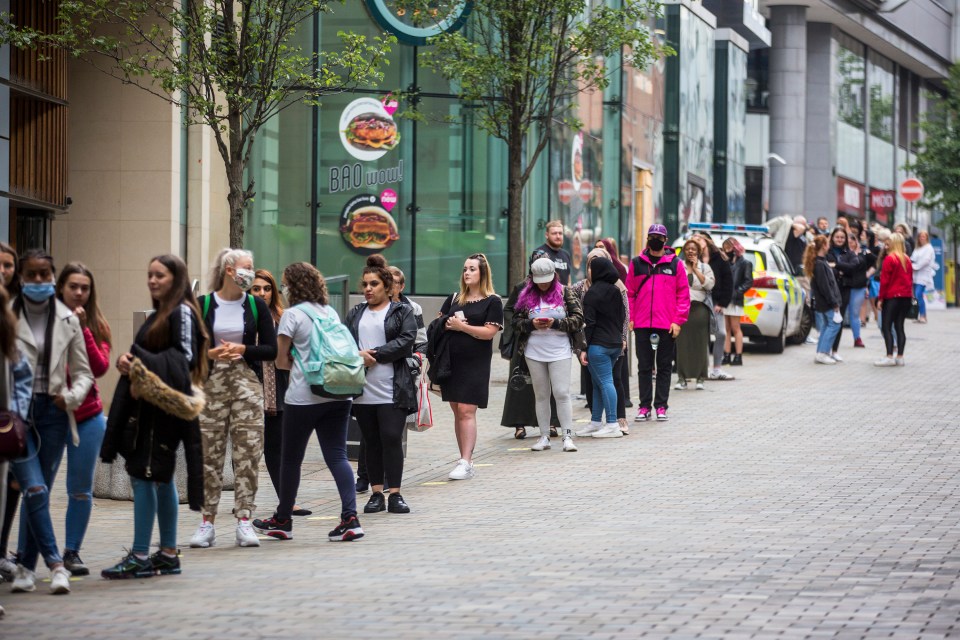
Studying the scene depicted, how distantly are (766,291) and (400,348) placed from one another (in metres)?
13.5

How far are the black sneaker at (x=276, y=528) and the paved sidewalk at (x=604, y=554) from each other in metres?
0.07

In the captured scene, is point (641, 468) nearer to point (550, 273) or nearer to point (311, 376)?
point (550, 273)

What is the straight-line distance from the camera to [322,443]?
10141 mm

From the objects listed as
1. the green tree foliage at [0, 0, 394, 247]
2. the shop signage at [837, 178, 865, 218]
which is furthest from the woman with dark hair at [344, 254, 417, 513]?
the shop signage at [837, 178, 865, 218]

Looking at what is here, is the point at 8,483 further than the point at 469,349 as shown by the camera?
No

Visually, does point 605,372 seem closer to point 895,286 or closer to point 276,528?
point 276,528

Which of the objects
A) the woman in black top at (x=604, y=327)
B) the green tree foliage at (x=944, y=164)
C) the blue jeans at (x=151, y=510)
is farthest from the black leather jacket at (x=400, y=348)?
the green tree foliage at (x=944, y=164)

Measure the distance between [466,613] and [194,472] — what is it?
1.97 m

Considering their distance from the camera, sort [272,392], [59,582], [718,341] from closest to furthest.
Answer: [59,582] < [272,392] < [718,341]

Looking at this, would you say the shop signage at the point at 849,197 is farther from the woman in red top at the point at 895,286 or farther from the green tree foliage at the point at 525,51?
the green tree foliage at the point at 525,51

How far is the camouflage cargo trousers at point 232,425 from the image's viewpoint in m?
9.72

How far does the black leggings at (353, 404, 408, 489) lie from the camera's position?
11164mm

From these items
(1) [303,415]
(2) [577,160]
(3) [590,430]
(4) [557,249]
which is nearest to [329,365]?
(1) [303,415]

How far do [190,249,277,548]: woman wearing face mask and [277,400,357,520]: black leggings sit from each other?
0.24m
